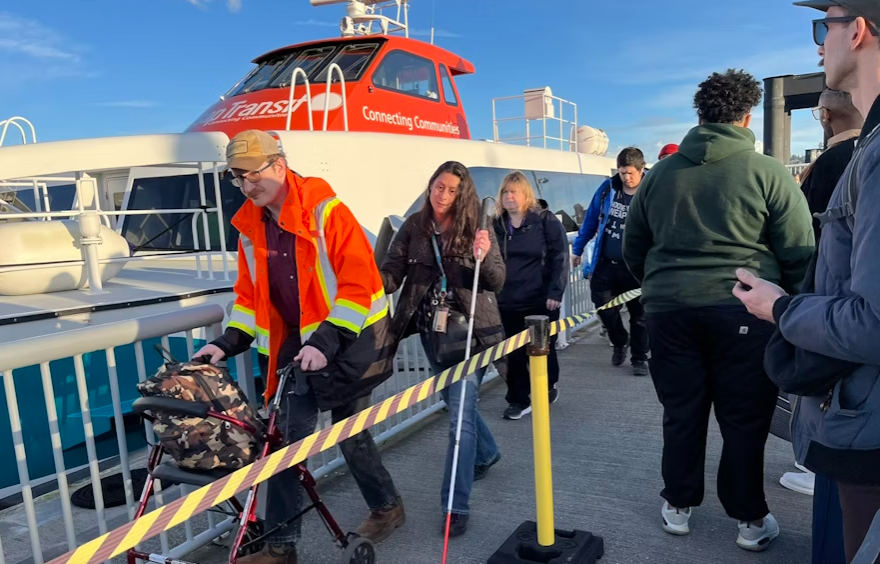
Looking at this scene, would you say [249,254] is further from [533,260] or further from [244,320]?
[533,260]

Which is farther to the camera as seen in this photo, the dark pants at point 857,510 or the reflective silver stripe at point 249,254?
the reflective silver stripe at point 249,254

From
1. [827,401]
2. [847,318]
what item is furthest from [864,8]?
[827,401]

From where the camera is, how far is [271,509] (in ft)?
9.30

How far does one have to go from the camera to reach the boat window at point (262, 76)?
859 cm

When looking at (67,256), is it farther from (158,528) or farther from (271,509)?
(158,528)

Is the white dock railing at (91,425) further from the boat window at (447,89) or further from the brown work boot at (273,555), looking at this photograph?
the boat window at (447,89)

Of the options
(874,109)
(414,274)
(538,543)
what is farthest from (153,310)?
(874,109)

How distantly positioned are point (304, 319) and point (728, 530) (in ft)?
7.39

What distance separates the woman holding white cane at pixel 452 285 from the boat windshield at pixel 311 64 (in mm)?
5456

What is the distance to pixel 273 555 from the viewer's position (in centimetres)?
285

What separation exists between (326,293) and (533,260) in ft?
8.05

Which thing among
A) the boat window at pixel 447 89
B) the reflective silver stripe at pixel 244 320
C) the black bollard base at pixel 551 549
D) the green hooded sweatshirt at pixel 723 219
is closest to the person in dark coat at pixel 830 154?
the green hooded sweatshirt at pixel 723 219

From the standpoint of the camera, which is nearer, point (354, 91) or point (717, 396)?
point (717, 396)

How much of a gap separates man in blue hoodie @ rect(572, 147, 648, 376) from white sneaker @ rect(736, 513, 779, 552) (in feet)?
9.66
